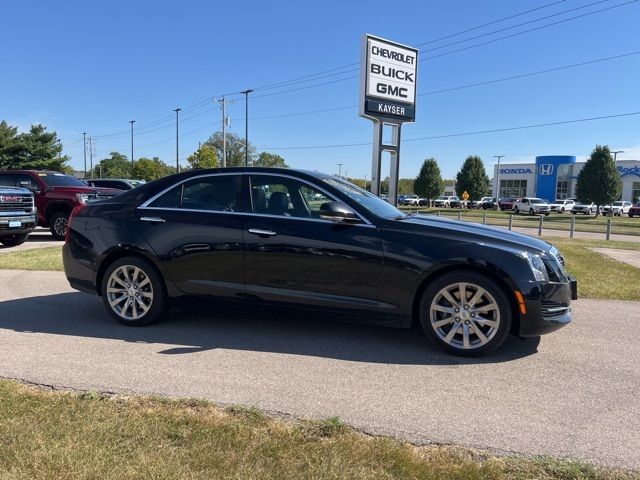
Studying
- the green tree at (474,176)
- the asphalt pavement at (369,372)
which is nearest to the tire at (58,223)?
the asphalt pavement at (369,372)

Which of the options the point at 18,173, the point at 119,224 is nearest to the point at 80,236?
the point at 119,224

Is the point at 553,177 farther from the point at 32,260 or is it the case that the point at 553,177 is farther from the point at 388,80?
the point at 32,260

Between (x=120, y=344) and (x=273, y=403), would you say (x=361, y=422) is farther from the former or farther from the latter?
(x=120, y=344)

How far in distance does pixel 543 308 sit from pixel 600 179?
50.2 m

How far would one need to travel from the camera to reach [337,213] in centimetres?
480

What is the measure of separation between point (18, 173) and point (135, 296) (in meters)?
11.9

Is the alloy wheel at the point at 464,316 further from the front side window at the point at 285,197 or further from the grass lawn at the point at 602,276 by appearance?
the grass lawn at the point at 602,276

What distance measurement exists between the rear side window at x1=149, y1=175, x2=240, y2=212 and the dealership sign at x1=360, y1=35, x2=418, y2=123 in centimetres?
752

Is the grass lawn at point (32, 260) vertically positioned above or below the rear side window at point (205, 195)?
below

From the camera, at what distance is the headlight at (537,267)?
4.50 metres

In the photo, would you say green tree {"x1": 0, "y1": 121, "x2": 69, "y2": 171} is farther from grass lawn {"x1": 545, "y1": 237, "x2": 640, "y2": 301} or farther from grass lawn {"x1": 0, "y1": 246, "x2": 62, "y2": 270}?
grass lawn {"x1": 545, "y1": 237, "x2": 640, "y2": 301}

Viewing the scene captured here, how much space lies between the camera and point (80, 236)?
231 inches

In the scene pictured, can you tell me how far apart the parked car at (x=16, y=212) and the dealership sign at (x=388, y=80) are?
27.4ft

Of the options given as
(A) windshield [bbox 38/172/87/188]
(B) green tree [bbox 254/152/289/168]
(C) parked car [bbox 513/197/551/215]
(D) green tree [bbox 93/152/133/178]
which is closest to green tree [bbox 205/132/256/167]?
(B) green tree [bbox 254/152/289/168]
